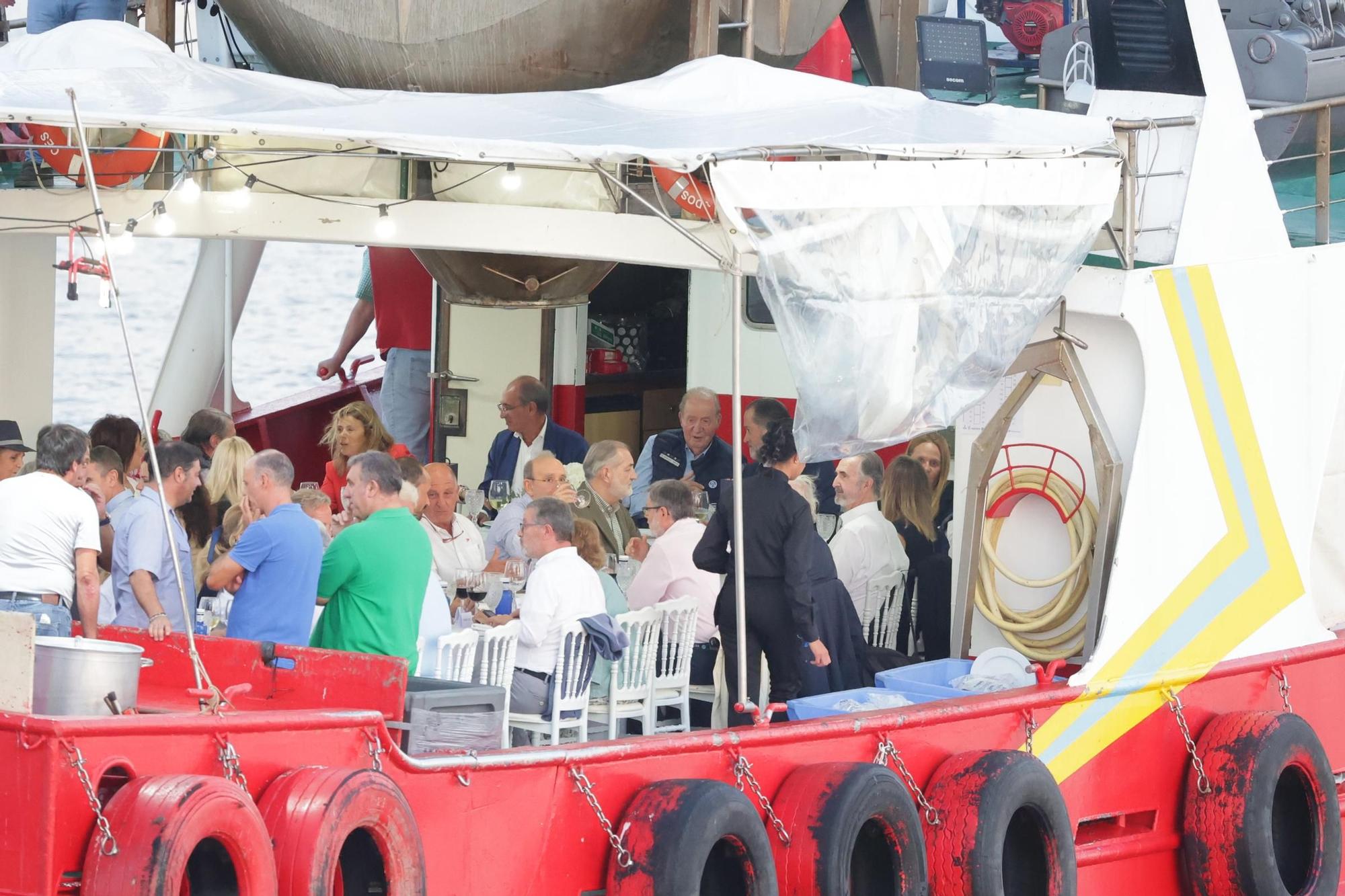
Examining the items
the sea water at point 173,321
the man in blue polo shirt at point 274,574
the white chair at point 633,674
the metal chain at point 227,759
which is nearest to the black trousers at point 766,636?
the white chair at point 633,674

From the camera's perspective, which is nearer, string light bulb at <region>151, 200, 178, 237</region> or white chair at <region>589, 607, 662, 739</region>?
string light bulb at <region>151, 200, 178, 237</region>

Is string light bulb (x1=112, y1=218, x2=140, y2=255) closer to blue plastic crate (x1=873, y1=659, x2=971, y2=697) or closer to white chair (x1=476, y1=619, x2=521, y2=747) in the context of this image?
white chair (x1=476, y1=619, x2=521, y2=747)

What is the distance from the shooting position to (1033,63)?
50.7 feet

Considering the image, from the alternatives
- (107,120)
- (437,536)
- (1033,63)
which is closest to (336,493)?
(437,536)

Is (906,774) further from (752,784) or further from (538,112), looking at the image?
(538,112)

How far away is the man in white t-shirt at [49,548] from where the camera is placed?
18.8 ft

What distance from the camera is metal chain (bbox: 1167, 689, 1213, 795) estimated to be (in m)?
6.66

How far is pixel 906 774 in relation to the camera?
595 centimetres

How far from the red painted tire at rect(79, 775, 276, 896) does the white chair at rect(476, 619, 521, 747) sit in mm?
1887

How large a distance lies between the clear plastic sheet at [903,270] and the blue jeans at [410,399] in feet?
20.2

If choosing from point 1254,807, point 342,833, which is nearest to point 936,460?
point 1254,807

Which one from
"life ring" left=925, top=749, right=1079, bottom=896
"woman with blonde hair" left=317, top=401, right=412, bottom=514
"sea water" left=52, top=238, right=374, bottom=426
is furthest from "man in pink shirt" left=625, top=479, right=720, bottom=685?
"sea water" left=52, top=238, right=374, bottom=426

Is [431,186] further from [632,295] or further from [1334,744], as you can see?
[632,295]

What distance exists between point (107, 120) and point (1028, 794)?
11.3 feet
